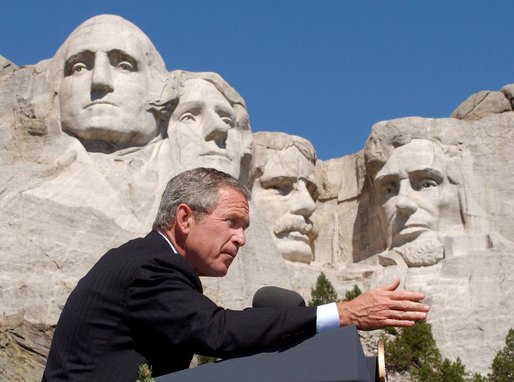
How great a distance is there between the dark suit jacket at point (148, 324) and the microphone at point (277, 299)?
98mm

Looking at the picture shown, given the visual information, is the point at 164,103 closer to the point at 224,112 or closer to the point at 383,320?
the point at 224,112

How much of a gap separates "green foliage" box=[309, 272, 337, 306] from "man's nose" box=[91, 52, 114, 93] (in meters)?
2.55

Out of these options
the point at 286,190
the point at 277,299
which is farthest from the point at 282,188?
the point at 277,299

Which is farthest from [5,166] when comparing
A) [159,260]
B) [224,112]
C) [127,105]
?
[159,260]

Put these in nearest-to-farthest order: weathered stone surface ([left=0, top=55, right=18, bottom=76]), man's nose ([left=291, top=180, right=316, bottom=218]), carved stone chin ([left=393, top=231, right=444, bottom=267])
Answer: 1. weathered stone surface ([left=0, top=55, right=18, bottom=76])
2. carved stone chin ([left=393, top=231, right=444, bottom=267])
3. man's nose ([left=291, top=180, right=316, bottom=218])

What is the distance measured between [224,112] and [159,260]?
8.20 metres

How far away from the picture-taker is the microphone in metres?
3.00

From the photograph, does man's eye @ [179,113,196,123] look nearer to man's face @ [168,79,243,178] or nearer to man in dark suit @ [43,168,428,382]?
man's face @ [168,79,243,178]

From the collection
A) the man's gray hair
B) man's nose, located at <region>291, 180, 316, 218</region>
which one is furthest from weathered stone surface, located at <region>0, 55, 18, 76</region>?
the man's gray hair

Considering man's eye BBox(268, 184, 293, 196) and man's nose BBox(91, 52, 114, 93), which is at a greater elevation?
man's eye BBox(268, 184, 293, 196)

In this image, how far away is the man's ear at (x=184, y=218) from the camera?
10.3ft

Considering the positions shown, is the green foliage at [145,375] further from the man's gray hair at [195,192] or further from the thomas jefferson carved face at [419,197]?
the thomas jefferson carved face at [419,197]

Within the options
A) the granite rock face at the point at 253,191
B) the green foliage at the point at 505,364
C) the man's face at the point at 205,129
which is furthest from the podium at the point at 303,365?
the man's face at the point at 205,129

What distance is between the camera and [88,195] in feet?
31.5
